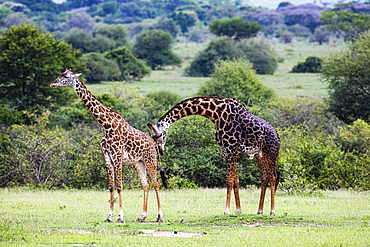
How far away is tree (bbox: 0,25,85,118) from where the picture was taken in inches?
1383

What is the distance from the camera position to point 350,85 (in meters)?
36.3

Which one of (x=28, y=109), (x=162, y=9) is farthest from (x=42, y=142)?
(x=162, y=9)

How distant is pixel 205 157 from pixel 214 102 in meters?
9.19

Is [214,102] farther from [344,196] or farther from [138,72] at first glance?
[138,72]

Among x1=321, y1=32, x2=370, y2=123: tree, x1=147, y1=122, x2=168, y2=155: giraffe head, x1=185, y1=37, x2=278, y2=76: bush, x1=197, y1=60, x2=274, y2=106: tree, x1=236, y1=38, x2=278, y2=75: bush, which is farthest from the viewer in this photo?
x1=236, y1=38, x2=278, y2=75: bush

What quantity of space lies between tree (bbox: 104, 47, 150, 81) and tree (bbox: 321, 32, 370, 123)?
25081mm

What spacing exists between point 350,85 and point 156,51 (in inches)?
1650

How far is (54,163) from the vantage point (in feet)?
71.6

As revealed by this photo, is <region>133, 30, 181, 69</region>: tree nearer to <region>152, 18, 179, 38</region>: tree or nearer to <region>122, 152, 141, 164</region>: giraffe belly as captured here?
<region>152, 18, 179, 38</region>: tree

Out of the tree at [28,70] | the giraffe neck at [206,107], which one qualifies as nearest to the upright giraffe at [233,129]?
the giraffe neck at [206,107]

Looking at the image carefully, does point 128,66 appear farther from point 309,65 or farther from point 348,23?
point 348,23

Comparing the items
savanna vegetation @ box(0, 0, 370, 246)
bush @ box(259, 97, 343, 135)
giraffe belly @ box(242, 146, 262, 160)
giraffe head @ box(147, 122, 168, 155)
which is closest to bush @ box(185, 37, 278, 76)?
savanna vegetation @ box(0, 0, 370, 246)

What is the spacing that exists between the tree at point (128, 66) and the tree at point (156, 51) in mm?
12636

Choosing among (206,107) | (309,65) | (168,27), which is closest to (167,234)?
(206,107)
